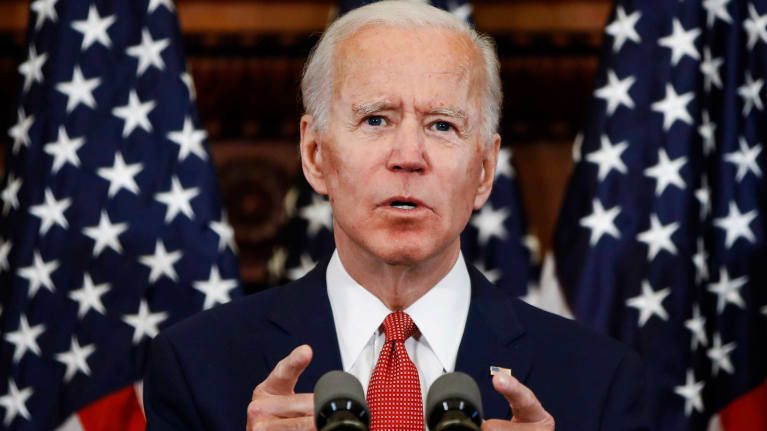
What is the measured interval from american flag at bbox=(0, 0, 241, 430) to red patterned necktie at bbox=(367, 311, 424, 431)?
4.00ft

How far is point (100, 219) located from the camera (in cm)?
307

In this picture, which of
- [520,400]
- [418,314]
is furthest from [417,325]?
[520,400]

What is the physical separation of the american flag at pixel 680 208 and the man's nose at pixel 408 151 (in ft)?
4.25

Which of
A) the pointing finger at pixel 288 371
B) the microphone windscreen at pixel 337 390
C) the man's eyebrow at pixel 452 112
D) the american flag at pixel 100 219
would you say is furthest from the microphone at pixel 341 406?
the american flag at pixel 100 219

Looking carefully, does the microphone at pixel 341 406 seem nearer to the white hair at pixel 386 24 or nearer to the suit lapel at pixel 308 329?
the suit lapel at pixel 308 329

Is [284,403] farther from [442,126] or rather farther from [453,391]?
[442,126]

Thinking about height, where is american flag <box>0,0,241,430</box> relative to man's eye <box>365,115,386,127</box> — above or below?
below

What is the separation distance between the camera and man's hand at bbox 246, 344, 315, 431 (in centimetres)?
159

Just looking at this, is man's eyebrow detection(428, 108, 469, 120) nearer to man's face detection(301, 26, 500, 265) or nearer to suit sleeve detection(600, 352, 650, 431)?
man's face detection(301, 26, 500, 265)

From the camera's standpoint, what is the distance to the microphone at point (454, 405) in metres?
1.29

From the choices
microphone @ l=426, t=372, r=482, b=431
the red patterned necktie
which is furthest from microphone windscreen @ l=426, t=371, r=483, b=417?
the red patterned necktie

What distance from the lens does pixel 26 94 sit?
10.6 feet

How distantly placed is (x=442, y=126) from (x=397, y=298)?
352 millimetres

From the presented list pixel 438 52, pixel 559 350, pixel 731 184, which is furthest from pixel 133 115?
pixel 731 184
